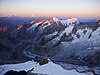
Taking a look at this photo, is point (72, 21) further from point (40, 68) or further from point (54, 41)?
point (40, 68)

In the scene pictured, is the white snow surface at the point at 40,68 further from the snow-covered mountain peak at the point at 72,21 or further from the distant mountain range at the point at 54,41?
the snow-covered mountain peak at the point at 72,21

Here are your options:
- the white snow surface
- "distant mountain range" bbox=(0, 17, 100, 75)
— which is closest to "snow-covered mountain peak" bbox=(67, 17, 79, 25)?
"distant mountain range" bbox=(0, 17, 100, 75)

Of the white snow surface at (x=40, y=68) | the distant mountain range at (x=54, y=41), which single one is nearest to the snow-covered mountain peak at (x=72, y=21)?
the distant mountain range at (x=54, y=41)

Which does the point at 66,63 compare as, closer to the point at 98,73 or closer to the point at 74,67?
the point at 74,67

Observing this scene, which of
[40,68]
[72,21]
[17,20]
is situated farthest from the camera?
[17,20]

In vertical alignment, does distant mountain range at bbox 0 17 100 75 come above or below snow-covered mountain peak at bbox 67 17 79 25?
below

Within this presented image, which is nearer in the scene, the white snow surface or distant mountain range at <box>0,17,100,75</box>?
the white snow surface

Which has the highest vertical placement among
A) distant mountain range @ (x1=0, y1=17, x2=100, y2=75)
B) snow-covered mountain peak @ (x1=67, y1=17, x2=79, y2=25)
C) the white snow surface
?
snow-covered mountain peak @ (x1=67, y1=17, x2=79, y2=25)

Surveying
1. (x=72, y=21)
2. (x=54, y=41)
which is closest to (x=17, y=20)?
(x=54, y=41)

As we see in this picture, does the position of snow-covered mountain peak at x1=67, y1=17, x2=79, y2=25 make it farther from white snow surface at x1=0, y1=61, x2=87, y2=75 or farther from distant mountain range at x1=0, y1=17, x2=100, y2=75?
white snow surface at x1=0, y1=61, x2=87, y2=75
